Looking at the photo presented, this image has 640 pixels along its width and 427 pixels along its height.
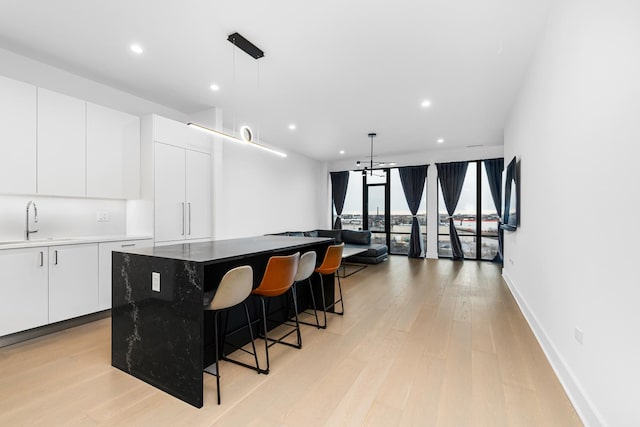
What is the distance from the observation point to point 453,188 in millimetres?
7734

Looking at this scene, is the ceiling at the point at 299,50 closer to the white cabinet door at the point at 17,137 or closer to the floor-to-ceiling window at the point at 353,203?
the white cabinet door at the point at 17,137

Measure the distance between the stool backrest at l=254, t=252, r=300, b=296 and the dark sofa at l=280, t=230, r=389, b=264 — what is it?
4.39 m

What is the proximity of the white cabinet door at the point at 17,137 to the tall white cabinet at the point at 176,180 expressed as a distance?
1102mm

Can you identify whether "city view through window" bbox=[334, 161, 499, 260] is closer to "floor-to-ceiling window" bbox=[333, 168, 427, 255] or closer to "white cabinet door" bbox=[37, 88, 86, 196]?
"floor-to-ceiling window" bbox=[333, 168, 427, 255]

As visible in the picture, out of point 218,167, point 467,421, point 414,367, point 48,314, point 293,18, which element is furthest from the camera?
point 218,167

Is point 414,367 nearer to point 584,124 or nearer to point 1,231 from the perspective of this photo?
point 584,124

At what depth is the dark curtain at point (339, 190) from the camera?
930 centimetres

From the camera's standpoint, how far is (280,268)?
242cm

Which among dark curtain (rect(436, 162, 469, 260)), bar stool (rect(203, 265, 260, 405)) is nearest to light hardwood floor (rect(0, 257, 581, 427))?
bar stool (rect(203, 265, 260, 405))

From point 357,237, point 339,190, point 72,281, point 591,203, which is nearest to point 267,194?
point 357,237

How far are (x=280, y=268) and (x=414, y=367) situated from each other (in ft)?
4.56

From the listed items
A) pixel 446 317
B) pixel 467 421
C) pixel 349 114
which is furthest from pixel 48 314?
pixel 349 114

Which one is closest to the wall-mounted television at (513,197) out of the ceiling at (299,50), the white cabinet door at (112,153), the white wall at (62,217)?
the ceiling at (299,50)

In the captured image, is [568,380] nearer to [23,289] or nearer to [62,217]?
[23,289]
